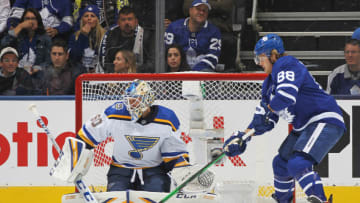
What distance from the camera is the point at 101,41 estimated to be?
16.5 feet

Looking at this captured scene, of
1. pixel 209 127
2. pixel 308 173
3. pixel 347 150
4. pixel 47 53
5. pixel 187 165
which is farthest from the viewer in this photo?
pixel 47 53

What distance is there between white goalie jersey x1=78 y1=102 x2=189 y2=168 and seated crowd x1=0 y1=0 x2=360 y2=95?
882mm

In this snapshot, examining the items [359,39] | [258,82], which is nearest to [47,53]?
[258,82]

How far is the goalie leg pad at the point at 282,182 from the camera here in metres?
3.94

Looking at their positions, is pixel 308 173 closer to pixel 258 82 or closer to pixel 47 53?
pixel 258 82

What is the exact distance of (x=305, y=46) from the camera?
17.3ft

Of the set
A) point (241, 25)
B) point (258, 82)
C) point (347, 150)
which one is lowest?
point (347, 150)

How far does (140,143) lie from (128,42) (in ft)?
3.87

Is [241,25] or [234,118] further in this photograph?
[241,25]

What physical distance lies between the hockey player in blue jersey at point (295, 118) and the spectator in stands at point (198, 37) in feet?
3.36

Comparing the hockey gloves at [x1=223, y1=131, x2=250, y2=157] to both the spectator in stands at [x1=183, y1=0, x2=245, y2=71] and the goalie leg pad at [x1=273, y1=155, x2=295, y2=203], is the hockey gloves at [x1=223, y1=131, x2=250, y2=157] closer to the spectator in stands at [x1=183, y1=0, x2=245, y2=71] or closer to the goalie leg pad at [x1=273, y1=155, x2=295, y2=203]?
the goalie leg pad at [x1=273, y1=155, x2=295, y2=203]

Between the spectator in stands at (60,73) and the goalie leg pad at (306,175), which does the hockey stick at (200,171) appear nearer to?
the goalie leg pad at (306,175)

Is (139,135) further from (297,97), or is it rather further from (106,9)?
(106,9)

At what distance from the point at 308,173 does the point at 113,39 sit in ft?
6.26
